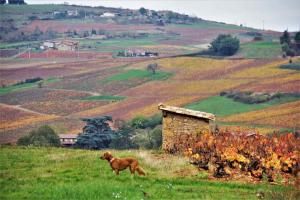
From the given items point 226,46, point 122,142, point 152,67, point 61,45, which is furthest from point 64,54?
point 122,142

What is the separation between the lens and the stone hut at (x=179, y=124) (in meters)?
23.7

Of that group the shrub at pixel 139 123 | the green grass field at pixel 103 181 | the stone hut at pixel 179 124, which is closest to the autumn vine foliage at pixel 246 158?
the green grass field at pixel 103 181

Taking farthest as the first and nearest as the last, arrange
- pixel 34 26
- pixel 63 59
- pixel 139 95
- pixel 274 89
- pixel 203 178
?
pixel 34 26
pixel 63 59
pixel 139 95
pixel 274 89
pixel 203 178

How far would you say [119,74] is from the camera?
3866 inches

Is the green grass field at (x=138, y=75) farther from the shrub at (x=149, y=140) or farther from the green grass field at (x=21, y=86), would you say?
the shrub at (x=149, y=140)

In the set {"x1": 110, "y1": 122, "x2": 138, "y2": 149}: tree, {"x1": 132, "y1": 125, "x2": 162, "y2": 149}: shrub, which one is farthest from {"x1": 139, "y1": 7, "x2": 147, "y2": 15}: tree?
{"x1": 132, "y1": 125, "x2": 162, "y2": 149}: shrub

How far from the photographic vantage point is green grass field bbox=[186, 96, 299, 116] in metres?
69.2

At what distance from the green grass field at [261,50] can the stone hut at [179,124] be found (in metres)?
78.2

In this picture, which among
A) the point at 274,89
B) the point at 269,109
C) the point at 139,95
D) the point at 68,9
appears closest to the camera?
the point at 269,109

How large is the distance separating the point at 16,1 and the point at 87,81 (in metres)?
80.7

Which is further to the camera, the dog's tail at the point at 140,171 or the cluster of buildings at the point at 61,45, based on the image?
the cluster of buildings at the point at 61,45

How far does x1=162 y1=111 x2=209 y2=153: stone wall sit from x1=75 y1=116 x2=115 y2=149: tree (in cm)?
1892

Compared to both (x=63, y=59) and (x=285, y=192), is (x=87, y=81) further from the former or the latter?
(x=285, y=192)

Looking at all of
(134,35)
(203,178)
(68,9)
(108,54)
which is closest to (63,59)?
(108,54)
